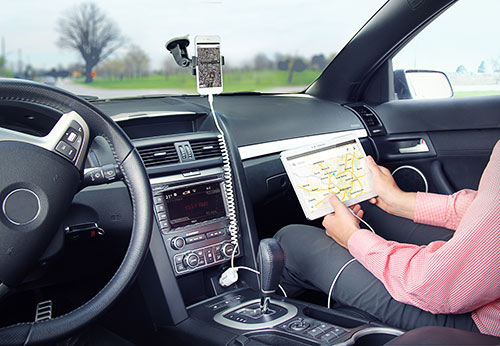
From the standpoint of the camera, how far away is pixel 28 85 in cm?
115

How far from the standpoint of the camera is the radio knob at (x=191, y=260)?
1.85m

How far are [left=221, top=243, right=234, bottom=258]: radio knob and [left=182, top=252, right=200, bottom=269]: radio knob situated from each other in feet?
0.38

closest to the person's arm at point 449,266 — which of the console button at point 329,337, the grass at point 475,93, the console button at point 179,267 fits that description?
the console button at point 329,337

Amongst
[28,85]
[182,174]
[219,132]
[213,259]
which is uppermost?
[28,85]

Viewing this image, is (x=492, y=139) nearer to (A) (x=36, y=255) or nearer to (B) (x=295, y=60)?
(B) (x=295, y=60)

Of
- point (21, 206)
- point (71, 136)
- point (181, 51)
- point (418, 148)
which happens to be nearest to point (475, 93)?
point (418, 148)

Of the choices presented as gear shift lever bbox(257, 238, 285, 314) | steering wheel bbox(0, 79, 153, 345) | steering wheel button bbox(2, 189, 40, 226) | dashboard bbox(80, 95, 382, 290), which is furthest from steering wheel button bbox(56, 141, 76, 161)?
gear shift lever bbox(257, 238, 285, 314)

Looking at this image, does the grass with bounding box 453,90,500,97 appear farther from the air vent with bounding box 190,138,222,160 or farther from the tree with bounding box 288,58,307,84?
the air vent with bounding box 190,138,222,160

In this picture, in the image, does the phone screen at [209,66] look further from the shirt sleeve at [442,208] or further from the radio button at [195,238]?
the shirt sleeve at [442,208]

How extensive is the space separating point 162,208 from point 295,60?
140 centimetres

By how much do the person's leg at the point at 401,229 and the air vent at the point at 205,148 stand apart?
773mm

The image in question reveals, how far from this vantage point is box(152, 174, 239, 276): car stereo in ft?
5.95

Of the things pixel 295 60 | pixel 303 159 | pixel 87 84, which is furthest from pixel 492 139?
pixel 87 84

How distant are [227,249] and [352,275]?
489mm
